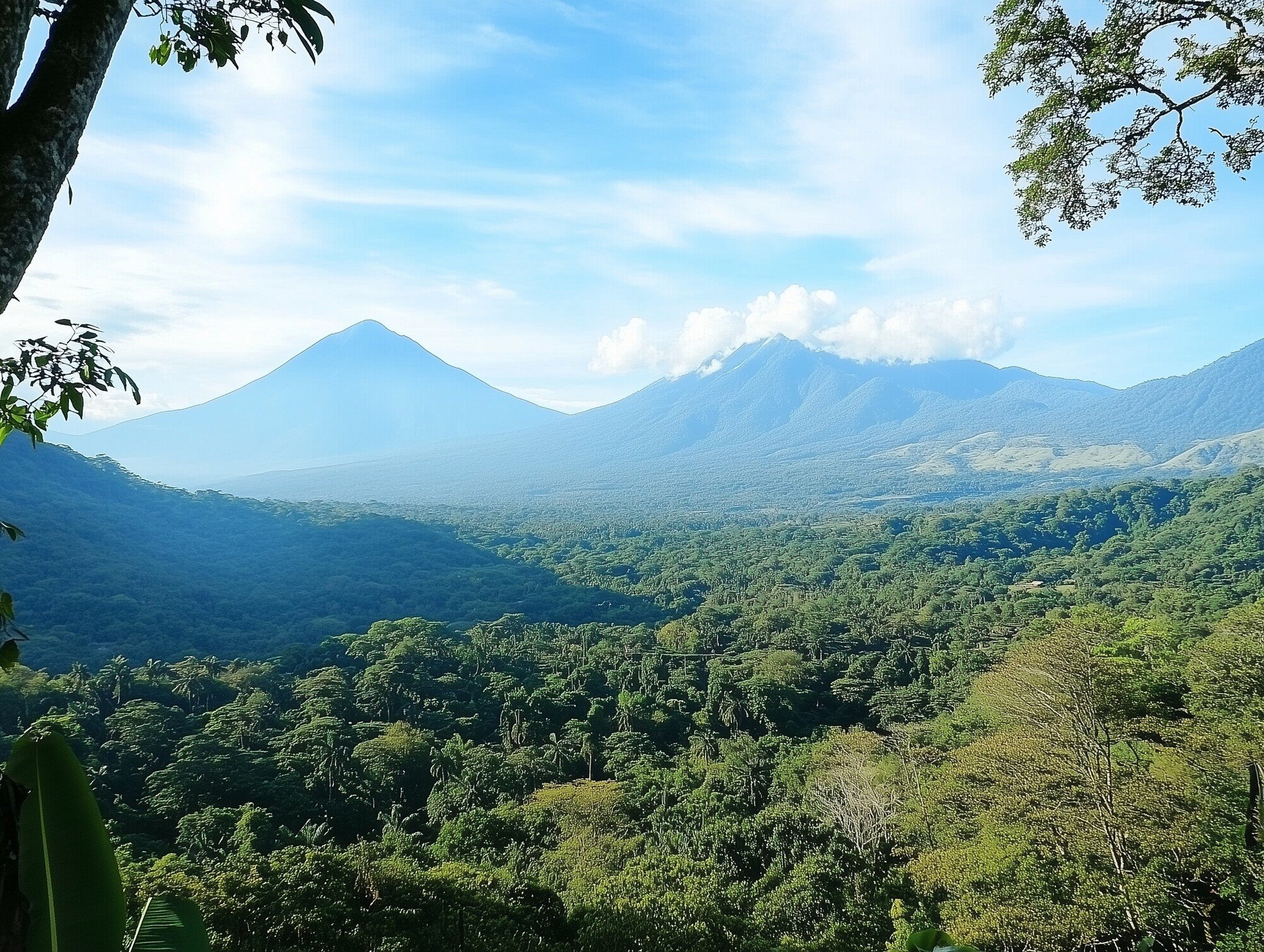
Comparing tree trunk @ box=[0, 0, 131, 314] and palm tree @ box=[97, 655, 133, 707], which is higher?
tree trunk @ box=[0, 0, 131, 314]

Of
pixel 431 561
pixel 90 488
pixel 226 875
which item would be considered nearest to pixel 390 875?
pixel 226 875

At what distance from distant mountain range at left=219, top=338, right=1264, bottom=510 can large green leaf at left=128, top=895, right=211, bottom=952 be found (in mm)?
86996

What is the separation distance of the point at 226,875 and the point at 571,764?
37.9 ft

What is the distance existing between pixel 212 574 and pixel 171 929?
46.0 m

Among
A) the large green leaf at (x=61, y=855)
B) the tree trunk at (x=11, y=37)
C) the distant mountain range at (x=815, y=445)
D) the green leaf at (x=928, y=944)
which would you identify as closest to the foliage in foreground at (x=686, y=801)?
the large green leaf at (x=61, y=855)

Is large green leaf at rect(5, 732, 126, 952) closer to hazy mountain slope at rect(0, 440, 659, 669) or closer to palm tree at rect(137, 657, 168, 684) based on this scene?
palm tree at rect(137, 657, 168, 684)

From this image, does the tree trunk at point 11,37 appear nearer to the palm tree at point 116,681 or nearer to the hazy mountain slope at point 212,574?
the palm tree at point 116,681

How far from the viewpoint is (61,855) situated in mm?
1151

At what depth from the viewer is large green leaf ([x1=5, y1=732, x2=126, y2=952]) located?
1.12 metres

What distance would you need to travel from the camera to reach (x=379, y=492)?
10969 centimetres

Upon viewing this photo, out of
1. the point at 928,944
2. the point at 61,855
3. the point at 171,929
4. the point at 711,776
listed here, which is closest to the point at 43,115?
the point at 61,855

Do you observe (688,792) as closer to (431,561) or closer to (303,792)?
(303,792)

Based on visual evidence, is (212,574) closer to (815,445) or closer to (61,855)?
(61,855)

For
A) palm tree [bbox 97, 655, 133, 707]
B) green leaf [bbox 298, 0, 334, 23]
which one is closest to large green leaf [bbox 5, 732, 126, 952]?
green leaf [bbox 298, 0, 334, 23]
